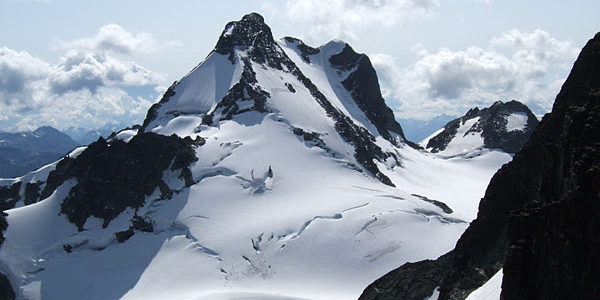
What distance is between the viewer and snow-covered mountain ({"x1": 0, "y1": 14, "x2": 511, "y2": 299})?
79938 mm

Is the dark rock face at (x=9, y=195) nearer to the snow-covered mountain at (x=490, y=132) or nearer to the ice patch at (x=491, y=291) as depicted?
the ice patch at (x=491, y=291)

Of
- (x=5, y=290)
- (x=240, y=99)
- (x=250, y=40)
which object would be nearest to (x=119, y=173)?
(x=5, y=290)

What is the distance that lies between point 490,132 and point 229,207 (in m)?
107

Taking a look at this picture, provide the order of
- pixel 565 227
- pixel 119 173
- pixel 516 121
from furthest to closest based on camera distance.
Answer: pixel 516 121 → pixel 119 173 → pixel 565 227

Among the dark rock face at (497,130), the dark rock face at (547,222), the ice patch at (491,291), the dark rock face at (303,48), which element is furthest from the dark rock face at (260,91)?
the ice patch at (491,291)

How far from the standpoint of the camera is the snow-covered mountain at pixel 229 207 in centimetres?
7994

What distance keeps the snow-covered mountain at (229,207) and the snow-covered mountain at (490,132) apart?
3312 centimetres

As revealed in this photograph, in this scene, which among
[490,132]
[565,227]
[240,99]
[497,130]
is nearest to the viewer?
[565,227]

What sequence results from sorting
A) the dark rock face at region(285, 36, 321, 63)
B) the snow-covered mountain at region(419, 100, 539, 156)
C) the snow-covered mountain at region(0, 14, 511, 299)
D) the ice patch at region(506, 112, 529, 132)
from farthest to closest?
the dark rock face at region(285, 36, 321, 63) < the ice patch at region(506, 112, 529, 132) < the snow-covered mountain at region(419, 100, 539, 156) < the snow-covered mountain at region(0, 14, 511, 299)

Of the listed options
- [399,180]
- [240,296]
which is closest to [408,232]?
[240,296]

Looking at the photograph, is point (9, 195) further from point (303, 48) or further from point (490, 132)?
point (490, 132)

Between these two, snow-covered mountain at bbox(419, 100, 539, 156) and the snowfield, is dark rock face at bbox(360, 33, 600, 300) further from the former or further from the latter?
snow-covered mountain at bbox(419, 100, 539, 156)

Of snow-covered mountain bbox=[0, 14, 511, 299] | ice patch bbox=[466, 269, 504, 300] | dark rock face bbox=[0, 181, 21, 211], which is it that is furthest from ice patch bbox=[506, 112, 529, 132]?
ice patch bbox=[466, 269, 504, 300]

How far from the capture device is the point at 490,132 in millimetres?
171625
